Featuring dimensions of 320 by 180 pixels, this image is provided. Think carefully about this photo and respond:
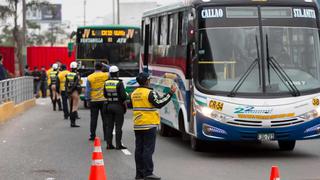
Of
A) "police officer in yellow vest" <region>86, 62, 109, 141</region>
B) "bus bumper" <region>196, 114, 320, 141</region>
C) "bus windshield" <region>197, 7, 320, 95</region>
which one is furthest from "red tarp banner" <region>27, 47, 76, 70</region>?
"bus bumper" <region>196, 114, 320, 141</region>

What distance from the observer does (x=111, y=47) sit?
93.0 feet

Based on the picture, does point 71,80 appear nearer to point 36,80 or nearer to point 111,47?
point 111,47

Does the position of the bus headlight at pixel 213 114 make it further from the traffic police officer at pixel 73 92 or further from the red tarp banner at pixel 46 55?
the red tarp banner at pixel 46 55

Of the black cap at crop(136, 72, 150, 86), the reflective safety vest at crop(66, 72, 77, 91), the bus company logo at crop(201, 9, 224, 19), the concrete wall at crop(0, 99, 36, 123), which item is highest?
the bus company logo at crop(201, 9, 224, 19)

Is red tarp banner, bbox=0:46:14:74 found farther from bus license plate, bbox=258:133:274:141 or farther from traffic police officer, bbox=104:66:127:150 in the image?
bus license plate, bbox=258:133:274:141

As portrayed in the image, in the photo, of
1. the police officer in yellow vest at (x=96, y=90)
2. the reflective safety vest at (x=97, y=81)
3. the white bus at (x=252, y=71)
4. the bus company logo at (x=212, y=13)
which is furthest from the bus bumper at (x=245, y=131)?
the reflective safety vest at (x=97, y=81)

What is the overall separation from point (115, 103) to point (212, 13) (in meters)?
2.79

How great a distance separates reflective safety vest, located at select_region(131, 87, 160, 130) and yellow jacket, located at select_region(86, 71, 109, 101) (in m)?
5.43

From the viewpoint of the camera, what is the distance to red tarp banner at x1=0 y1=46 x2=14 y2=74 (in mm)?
36531

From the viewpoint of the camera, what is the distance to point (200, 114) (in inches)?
518

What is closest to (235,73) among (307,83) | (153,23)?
(307,83)

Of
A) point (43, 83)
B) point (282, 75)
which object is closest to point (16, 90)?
point (43, 83)

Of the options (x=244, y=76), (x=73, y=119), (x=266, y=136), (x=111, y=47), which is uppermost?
(x=111, y=47)

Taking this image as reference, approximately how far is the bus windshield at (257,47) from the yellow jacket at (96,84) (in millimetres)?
3398
